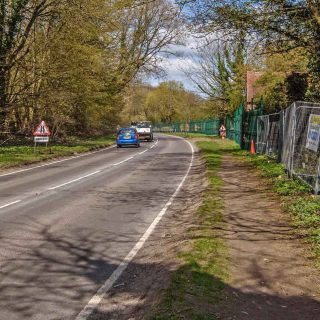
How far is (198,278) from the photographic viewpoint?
571 cm

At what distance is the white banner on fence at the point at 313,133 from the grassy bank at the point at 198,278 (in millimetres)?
3296

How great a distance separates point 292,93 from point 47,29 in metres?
16.4

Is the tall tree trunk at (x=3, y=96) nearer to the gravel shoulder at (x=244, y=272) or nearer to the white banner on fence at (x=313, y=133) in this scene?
the white banner on fence at (x=313, y=133)

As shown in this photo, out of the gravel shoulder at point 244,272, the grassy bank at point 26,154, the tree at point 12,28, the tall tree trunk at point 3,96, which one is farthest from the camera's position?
the tall tree trunk at point 3,96

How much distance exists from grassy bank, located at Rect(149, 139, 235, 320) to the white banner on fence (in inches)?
130

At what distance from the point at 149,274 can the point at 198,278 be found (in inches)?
31.9

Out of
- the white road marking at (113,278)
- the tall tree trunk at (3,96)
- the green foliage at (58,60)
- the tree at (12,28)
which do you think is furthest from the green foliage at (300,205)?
the tall tree trunk at (3,96)

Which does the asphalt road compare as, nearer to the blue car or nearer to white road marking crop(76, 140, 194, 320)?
white road marking crop(76, 140, 194, 320)

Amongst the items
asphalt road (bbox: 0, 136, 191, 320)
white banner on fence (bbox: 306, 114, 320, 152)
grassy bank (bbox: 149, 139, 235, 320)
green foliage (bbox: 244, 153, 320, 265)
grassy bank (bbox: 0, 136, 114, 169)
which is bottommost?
grassy bank (bbox: 0, 136, 114, 169)

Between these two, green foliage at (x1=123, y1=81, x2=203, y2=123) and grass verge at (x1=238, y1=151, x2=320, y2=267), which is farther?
green foliage at (x1=123, y1=81, x2=203, y2=123)

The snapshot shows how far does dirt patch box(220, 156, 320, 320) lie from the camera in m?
4.94

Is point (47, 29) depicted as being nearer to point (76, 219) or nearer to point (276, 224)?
point (76, 219)

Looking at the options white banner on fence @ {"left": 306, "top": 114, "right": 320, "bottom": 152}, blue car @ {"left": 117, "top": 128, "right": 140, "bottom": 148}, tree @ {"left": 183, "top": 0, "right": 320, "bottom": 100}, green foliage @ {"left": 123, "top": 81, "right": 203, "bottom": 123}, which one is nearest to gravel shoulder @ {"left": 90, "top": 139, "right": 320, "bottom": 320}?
white banner on fence @ {"left": 306, "top": 114, "right": 320, "bottom": 152}

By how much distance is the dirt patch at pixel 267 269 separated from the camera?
16.2ft
